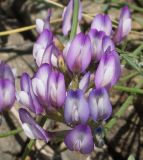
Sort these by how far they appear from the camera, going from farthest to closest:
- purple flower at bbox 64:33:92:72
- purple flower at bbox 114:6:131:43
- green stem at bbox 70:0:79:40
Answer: purple flower at bbox 114:6:131:43
green stem at bbox 70:0:79:40
purple flower at bbox 64:33:92:72

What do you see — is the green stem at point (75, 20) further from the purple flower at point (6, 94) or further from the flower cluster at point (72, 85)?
the purple flower at point (6, 94)

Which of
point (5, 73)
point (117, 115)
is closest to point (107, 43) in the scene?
point (5, 73)

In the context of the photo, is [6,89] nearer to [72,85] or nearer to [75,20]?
[72,85]

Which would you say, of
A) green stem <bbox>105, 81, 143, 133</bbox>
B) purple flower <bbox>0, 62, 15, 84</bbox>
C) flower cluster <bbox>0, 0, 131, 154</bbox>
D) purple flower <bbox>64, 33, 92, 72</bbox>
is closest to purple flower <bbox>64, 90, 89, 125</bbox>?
flower cluster <bbox>0, 0, 131, 154</bbox>

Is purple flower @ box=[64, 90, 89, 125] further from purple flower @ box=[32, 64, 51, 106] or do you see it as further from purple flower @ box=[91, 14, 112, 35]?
purple flower @ box=[91, 14, 112, 35]

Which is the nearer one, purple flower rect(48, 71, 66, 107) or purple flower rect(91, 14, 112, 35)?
purple flower rect(48, 71, 66, 107)

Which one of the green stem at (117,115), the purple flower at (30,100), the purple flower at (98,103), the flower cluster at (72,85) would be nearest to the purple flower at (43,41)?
the flower cluster at (72,85)

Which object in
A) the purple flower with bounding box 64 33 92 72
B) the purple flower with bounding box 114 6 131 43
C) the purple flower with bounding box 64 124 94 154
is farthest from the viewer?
the purple flower with bounding box 114 6 131 43
